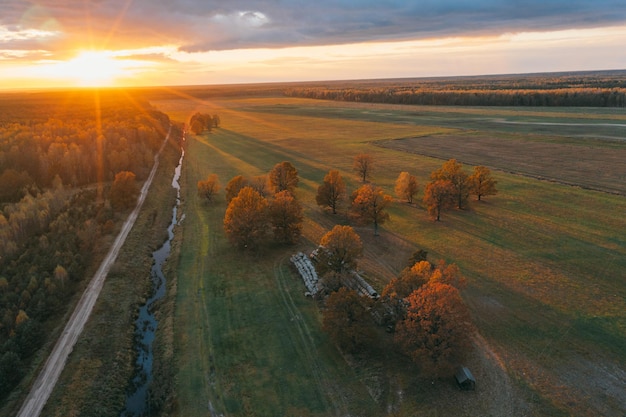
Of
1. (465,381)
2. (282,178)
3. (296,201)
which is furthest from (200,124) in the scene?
(465,381)

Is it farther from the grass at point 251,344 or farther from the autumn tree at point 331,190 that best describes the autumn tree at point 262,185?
the grass at point 251,344

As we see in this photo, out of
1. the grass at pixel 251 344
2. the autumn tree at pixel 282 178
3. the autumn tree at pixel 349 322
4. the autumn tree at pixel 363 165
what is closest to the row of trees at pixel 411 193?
the autumn tree at pixel 282 178

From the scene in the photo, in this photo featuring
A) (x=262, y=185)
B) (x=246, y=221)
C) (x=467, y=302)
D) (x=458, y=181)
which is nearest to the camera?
(x=467, y=302)

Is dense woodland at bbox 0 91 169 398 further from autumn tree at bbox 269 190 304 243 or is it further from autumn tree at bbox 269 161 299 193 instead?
autumn tree at bbox 269 161 299 193

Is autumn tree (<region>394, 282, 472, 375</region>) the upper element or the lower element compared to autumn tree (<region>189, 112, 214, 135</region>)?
lower

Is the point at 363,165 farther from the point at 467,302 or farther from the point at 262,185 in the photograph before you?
the point at 467,302

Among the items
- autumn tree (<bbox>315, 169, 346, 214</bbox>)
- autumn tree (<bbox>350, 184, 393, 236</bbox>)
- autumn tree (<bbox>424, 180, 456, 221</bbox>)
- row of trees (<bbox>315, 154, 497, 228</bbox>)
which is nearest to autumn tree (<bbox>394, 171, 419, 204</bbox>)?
row of trees (<bbox>315, 154, 497, 228</bbox>)
